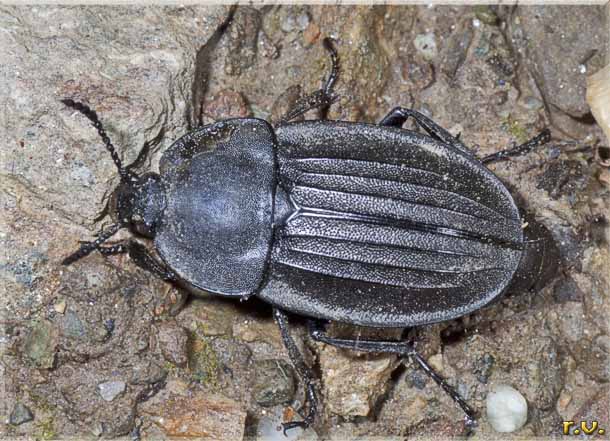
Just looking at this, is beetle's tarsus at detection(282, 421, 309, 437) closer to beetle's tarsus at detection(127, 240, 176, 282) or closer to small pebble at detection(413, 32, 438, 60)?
beetle's tarsus at detection(127, 240, 176, 282)

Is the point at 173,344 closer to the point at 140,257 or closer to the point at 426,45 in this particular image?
the point at 140,257

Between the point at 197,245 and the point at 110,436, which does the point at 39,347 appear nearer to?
the point at 110,436

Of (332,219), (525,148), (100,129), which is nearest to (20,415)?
(100,129)

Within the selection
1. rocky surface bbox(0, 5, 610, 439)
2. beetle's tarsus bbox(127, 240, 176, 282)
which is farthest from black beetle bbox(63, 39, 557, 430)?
rocky surface bbox(0, 5, 610, 439)

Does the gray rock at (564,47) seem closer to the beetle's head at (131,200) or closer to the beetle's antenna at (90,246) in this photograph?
the beetle's head at (131,200)

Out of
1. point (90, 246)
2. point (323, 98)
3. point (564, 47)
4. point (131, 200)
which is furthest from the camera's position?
point (564, 47)
